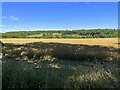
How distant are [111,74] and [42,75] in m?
1.56

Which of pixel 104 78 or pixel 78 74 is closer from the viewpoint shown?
pixel 104 78

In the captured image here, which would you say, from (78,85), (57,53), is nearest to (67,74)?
(78,85)

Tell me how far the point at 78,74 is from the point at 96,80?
0.58m

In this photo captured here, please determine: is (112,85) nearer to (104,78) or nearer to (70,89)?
(104,78)

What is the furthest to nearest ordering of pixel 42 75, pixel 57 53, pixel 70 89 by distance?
pixel 57 53 < pixel 42 75 < pixel 70 89

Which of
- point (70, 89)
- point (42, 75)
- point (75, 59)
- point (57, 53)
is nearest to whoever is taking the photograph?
point (70, 89)

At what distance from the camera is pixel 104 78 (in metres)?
6.16

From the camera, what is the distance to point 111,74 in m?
6.40

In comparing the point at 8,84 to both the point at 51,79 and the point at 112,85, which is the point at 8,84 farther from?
the point at 112,85

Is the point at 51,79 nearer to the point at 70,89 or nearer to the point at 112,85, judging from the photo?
the point at 70,89

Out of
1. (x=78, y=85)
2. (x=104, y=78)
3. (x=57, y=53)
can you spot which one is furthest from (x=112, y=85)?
(x=57, y=53)

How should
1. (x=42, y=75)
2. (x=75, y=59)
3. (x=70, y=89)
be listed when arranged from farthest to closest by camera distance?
(x=75, y=59) → (x=42, y=75) → (x=70, y=89)

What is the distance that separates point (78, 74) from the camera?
6.56 m

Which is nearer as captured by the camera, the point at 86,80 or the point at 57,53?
the point at 86,80
